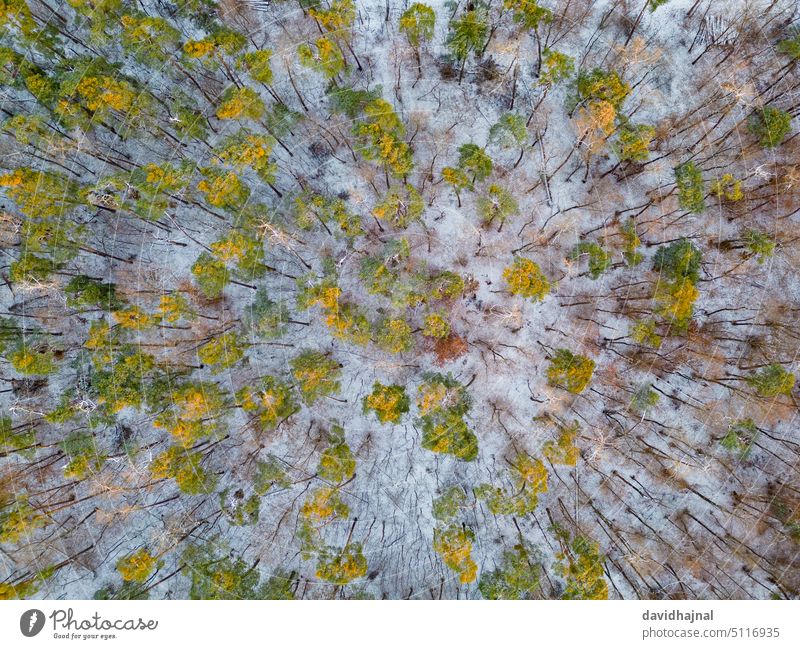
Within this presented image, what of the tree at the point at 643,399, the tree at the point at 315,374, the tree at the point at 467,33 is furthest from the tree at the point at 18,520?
the tree at the point at 467,33

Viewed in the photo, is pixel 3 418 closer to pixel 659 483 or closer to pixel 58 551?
pixel 58 551

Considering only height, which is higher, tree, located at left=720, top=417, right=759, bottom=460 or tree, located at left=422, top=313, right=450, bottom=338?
tree, located at left=422, top=313, right=450, bottom=338

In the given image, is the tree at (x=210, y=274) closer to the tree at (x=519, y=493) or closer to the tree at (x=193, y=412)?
the tree at (x=193, y=412)

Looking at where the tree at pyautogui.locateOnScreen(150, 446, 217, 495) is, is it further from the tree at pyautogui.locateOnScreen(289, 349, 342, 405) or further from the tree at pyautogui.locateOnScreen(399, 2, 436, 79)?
the tree at pyautogui.locateOnScreen(399, 2, 436, 79)

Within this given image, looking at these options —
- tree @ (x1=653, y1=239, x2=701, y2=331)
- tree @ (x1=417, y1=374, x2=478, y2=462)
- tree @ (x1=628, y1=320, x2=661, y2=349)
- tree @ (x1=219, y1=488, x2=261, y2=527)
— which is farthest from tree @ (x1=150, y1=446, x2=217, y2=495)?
tree @ (x1=653, y1=239, x2=701, y2=331)

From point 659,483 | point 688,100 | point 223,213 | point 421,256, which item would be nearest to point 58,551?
point 223,213

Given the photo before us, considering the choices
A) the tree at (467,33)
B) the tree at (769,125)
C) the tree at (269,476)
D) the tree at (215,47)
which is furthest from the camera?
the tree at (467,33)

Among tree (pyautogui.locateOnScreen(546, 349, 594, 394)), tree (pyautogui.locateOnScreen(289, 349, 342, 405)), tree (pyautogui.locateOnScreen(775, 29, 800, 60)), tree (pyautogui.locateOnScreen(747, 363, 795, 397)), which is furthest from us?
tree (pyautogui.locateOnScreen(775, 29, 800, 60))
